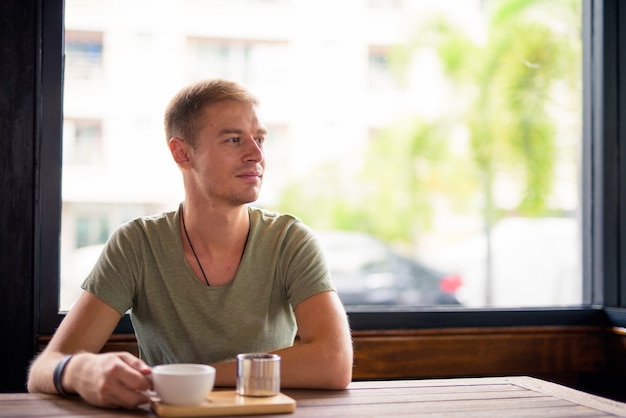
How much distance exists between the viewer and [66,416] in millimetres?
1295

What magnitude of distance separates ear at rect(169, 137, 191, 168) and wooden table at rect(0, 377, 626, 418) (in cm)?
75

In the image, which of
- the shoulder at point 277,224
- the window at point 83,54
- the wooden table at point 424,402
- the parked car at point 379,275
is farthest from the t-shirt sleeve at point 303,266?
the parked car at point 379,275

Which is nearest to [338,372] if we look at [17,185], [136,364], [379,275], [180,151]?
[136,364]

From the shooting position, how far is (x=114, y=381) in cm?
132

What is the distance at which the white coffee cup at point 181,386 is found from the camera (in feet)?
4.19

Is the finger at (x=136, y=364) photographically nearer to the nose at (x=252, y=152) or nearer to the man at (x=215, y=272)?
the man at (x=215, y=272)

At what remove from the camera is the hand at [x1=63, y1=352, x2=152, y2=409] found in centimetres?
132

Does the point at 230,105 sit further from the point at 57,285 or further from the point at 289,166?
the point at 289,166

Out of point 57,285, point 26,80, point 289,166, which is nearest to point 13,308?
point 57,285

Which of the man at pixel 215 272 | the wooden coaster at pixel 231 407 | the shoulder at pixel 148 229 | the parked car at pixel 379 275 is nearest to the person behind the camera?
the wooden coaster at pixel 231 407

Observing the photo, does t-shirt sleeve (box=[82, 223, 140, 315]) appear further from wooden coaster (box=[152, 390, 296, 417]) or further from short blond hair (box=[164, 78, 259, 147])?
wooden coaster (box=[152, 390, 296, 417])

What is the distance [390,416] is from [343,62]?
27.2ft

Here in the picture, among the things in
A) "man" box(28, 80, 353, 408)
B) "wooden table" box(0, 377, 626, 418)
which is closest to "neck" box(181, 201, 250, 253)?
"man" box(28, 80, 353, 408)

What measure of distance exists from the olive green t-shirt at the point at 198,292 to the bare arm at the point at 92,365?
2.0 inches
